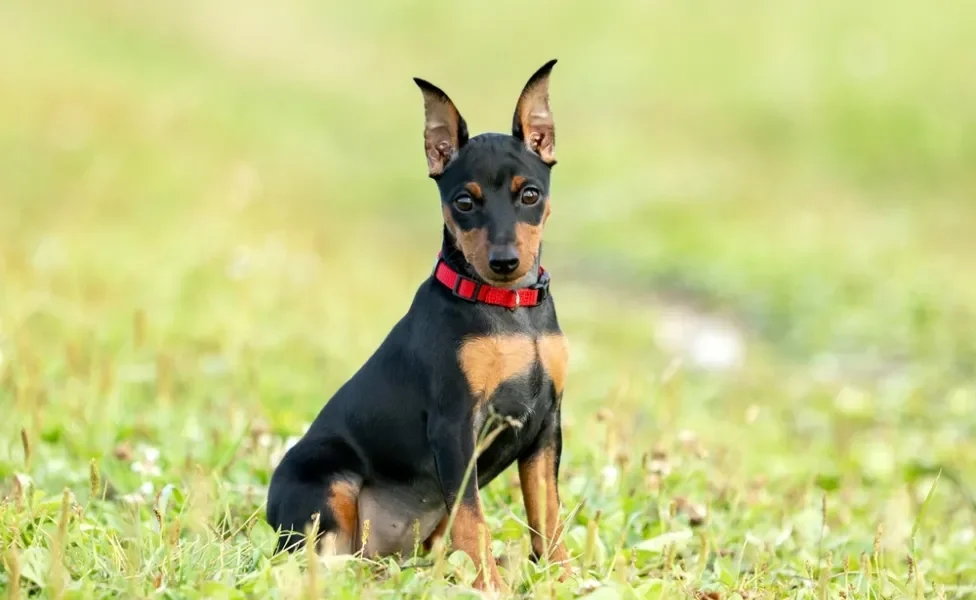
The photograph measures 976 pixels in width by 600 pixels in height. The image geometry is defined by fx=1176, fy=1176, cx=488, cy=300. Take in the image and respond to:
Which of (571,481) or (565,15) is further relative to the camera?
(565,15)

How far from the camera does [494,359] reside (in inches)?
142

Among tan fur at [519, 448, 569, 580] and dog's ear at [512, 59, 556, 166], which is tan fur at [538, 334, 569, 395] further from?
dog's ear at [512, 59, 556, 166]

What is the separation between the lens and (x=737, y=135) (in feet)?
58.5

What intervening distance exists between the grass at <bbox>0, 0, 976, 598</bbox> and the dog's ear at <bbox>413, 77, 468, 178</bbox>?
3.99ft

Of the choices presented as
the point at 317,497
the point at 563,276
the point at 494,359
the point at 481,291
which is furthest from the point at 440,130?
the point at 563,276

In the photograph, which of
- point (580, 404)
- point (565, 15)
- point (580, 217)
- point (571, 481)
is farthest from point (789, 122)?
point (571, 481)

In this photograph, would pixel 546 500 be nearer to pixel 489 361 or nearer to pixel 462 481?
pixel 462 481

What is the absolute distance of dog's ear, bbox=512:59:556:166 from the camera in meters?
3.81

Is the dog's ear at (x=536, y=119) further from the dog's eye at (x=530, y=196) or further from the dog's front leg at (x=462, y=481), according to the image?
the dog's front leg at (x=462, y=481)

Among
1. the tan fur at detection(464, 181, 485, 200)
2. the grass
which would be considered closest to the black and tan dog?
the tan fur at detection(464, 181, 485, 200)

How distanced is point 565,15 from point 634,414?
60.1 ft

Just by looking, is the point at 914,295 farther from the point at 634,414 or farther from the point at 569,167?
the point at 569,167

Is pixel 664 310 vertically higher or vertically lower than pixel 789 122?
lower

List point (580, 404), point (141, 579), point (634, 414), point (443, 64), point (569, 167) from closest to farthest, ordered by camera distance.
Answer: point (141, 579), point (634, 414), point (580, 404), point (569, 167), point (443, 64)
